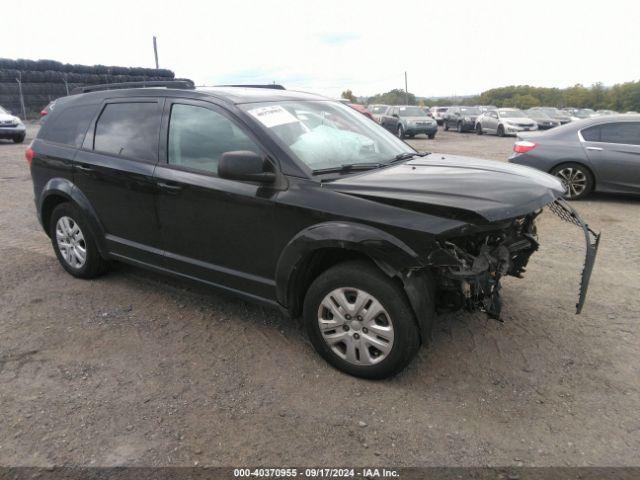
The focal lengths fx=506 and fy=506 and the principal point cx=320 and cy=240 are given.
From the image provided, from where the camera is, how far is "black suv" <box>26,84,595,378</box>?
2855 mm

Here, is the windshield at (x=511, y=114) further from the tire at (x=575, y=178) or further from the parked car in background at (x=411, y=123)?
the tire at (x=575, y=178)

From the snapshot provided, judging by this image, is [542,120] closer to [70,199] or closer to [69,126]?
[69,126]

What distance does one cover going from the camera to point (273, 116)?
11.5ft

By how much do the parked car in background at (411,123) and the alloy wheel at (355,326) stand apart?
2050 cm

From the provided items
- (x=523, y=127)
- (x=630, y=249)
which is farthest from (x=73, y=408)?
(x=523, y=127)

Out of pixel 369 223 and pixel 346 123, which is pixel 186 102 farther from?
pixel 369 223

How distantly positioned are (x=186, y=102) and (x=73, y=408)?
219cm

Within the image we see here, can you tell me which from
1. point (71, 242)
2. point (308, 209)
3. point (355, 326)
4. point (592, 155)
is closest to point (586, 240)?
point (355, 326)

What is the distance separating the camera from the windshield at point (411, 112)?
78.1 feet

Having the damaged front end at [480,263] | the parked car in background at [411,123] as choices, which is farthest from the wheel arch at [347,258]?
the parked car in background at [411,123]

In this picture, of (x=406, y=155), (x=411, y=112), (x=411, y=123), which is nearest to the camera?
(x=406, y=155)

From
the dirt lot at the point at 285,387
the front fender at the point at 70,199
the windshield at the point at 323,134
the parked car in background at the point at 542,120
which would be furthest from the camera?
the parked car in background at the point at 542,120

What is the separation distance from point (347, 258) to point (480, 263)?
0.80 metres

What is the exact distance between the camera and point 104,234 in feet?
14.3
